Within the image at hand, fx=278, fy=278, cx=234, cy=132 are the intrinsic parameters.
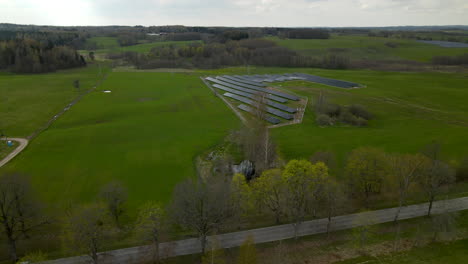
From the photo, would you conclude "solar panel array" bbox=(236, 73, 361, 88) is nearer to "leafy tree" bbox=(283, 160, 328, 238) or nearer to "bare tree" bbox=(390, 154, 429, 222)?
"bare tree" bbox=(390, 154, 429, 222)

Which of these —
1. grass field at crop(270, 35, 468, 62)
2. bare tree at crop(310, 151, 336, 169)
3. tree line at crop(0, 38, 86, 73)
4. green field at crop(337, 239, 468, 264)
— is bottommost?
green field at crop(337, 239, 468, 264)

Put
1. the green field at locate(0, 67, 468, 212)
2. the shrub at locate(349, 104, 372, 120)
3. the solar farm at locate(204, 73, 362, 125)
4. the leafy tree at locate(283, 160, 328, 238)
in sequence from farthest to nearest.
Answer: the solar farm at locate(204, 73, 362, 125) < the shrub at locate(349, 104, 372, 120) < the green field at locate(0, 67, 468, 212) < the leafy tree at locate(283, 160, 328, 238)

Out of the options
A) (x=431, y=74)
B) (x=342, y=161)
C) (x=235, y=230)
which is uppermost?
(x=431, y=74)

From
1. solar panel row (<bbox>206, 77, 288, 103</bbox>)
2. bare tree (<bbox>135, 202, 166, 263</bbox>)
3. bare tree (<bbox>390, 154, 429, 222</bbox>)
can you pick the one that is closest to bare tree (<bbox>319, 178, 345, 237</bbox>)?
bare tree (<bbox>390, 154, 429, 222</bbox>)

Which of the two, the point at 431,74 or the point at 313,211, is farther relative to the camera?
the point at 431,74

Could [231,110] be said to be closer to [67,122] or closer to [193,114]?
[193,114]

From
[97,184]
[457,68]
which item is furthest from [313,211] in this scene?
[457,68]

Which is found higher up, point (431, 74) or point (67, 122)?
point (431, 74)

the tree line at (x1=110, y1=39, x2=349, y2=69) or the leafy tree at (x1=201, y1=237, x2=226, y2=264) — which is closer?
the leafy tree at (x1=201, y1=237, x2=226, y2=264)
